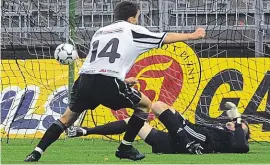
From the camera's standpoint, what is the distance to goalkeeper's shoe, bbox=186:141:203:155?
8680 millimetres

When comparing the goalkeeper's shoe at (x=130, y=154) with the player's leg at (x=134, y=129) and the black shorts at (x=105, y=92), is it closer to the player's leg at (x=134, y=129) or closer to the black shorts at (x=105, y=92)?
the player's leg at (x=134, y=129)

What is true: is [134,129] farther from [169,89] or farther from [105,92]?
[169,89]

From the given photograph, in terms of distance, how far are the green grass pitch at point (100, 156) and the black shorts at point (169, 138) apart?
0.37 feet

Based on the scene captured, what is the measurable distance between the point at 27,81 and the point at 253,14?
4.04 meters

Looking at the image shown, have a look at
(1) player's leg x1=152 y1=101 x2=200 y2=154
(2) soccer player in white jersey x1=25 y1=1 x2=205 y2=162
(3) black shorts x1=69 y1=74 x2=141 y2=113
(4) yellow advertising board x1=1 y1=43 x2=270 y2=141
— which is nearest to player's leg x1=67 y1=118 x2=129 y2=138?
(1) player's leg x1=152 y1=101 x2=200 y2=154

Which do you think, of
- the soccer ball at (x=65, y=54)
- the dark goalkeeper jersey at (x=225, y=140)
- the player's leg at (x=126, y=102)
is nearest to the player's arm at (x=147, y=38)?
the player's leg at (x=126, y=102)

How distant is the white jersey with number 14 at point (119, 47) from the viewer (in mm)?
7352

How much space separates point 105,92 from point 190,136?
178 centimetres

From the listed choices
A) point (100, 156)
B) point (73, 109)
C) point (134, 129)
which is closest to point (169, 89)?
point (100, 156)

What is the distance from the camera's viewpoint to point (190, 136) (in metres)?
8.80

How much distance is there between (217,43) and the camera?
42.8 feet

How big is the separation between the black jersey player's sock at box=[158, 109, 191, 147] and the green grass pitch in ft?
0.56

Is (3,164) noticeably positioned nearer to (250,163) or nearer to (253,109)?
(250,163)

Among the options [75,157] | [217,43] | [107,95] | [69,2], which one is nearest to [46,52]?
[69,2]
